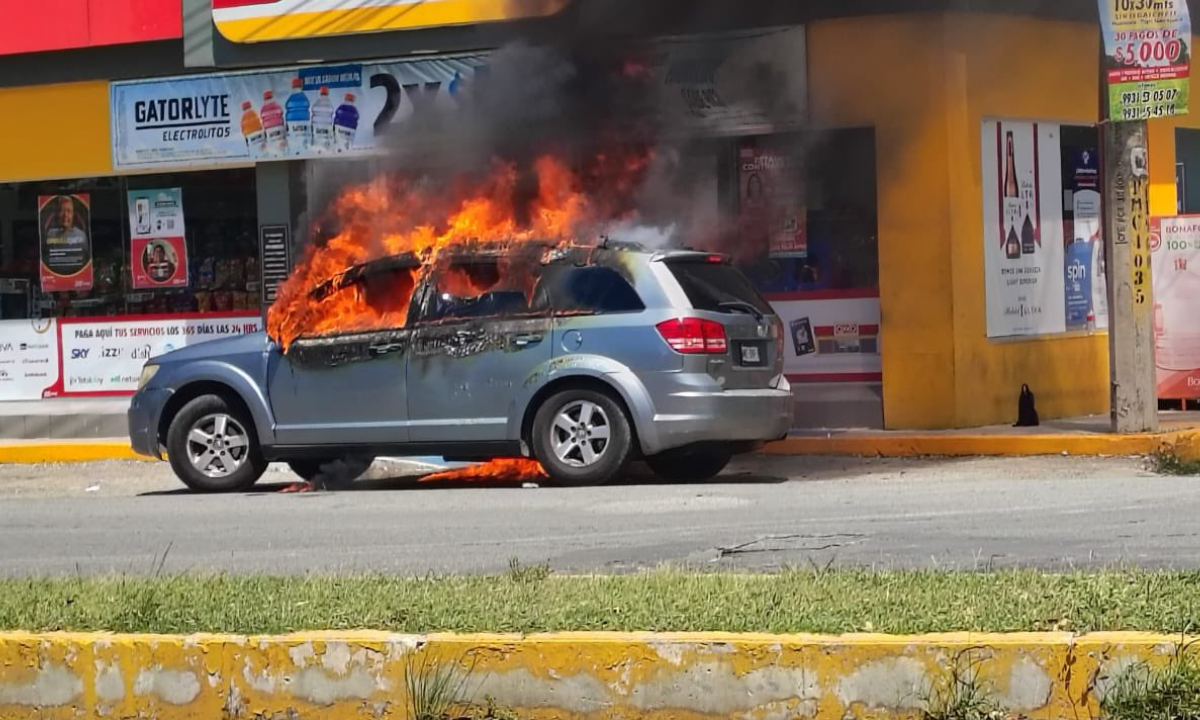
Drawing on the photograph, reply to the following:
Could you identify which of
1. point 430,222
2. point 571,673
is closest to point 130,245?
point 430,222

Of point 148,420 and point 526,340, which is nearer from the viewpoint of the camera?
point 526,340

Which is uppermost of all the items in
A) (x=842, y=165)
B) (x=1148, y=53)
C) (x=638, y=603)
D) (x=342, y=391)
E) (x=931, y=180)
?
(x=1148, y=53)

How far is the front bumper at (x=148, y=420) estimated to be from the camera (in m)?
12.7

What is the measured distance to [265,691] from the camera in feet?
18.4

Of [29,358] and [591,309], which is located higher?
[591,309]

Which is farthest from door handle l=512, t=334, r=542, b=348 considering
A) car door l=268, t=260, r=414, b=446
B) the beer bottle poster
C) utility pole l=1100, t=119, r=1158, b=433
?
the beer bottle poster

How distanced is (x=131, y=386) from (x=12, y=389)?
1.49m

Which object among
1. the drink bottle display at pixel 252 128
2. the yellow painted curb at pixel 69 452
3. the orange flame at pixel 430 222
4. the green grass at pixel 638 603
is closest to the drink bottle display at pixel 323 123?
the drink bottle display at pixel 252 128

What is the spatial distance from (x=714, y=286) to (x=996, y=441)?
315 centimetres

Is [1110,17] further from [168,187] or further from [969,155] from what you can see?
[168,187]

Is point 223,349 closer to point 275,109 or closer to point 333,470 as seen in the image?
point 333,470

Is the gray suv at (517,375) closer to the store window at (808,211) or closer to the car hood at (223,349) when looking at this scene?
the car hood at (223,349)

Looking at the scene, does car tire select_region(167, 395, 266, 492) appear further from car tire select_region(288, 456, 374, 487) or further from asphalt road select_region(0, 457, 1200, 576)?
car tire select_region(288, 456, 374, 487)

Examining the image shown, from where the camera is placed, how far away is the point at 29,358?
18172 mm
